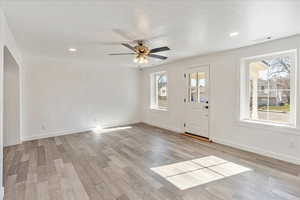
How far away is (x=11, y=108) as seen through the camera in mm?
4234

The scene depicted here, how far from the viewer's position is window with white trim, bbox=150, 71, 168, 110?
6.21 m

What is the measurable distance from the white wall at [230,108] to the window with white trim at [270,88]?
17 cm

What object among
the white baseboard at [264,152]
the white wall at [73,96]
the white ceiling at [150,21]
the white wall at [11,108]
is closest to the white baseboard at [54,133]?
the white wall at [73,96]

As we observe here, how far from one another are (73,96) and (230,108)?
4.67 meters

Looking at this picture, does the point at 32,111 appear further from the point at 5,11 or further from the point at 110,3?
the point at 110,3

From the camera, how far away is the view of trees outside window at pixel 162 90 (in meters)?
6.19

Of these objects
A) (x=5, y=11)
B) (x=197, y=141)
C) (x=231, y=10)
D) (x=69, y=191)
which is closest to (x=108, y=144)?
(x=69, y=191)

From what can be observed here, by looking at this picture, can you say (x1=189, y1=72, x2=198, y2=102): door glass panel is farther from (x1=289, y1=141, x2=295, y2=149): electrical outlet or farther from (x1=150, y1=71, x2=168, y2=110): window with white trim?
(x1=289, y1=141, x2=295, y2=149): electrical outlet

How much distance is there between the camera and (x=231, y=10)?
2123mm

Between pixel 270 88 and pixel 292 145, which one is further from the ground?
pixel 270 88

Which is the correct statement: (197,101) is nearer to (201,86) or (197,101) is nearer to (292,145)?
(201,86)

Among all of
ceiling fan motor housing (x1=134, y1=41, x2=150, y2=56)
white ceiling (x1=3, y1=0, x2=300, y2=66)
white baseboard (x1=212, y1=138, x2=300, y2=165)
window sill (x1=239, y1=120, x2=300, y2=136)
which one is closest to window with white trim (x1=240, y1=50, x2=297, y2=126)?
window sill (x1=239, y1=120, x2=300, y2=136)

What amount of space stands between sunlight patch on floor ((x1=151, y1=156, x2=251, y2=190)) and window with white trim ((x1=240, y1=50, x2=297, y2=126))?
54.6 inches

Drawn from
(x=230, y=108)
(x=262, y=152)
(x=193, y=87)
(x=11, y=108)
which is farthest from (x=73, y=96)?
(x=262, y=152)
